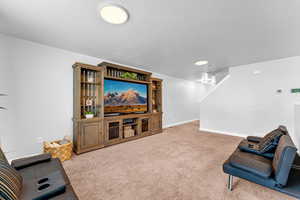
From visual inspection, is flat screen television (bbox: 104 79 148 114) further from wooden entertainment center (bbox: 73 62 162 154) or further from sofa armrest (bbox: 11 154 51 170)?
sofa armrest (bbox: 11 154 51 170)

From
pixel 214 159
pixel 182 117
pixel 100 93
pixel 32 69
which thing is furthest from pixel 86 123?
pixel 182 117

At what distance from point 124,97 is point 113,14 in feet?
7.80

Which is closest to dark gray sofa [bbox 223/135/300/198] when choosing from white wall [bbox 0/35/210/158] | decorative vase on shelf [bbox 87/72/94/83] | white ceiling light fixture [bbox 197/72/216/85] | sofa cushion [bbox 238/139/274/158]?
sofa cushion [bbox 238/139/274/158]

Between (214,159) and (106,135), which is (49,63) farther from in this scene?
(214,159)

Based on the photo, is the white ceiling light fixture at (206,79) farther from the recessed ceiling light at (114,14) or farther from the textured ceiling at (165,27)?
the recessed ceiling light at (114,14)

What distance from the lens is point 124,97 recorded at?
378 centimetres

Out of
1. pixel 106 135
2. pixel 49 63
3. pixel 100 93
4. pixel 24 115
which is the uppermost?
pixel 49 63

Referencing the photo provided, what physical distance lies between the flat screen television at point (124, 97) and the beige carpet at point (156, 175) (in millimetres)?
1198

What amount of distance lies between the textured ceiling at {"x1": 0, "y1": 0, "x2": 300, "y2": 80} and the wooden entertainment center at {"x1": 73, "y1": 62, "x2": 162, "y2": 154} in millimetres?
572

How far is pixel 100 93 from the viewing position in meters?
3.15

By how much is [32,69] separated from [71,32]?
126cm

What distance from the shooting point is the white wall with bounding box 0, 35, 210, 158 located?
7.78ft

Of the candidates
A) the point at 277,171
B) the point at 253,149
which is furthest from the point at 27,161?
the point at 253,149

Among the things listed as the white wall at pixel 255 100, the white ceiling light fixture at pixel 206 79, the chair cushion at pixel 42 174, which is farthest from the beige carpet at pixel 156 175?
the white ceiling light fixture at pixel 206 79
